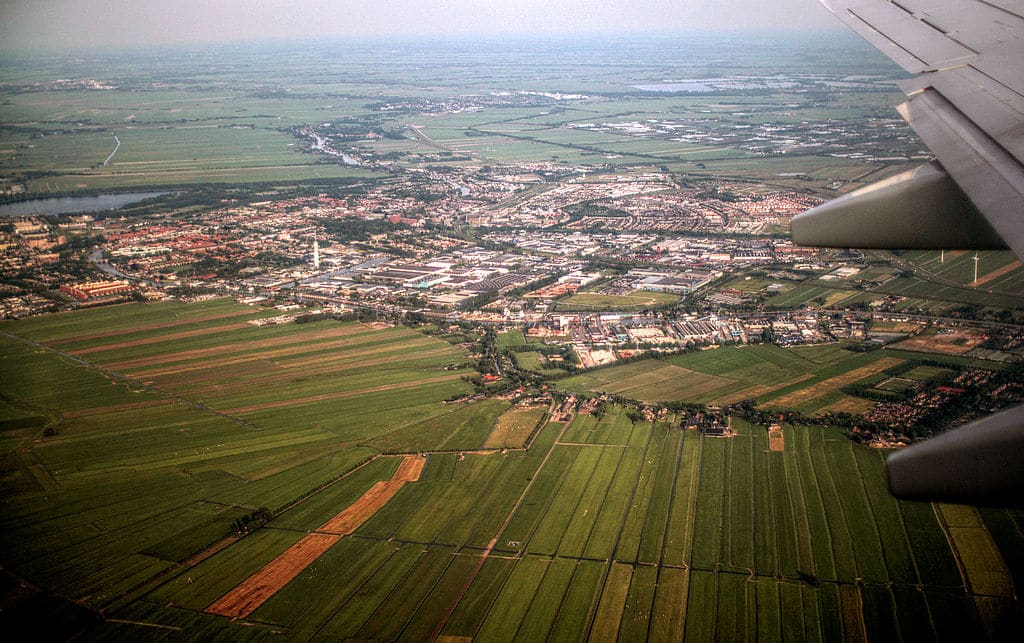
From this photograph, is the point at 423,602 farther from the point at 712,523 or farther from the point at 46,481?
the point at 46,481

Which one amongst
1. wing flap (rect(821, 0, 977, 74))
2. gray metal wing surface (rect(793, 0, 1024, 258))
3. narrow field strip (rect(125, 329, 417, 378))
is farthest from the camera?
narrow field strip (rect(125, 329, 417, 378))

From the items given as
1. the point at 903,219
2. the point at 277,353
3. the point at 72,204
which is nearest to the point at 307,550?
the point at 277,353

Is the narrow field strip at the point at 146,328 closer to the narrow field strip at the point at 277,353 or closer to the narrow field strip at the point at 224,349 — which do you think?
the narrow field strip at the point at 224,349

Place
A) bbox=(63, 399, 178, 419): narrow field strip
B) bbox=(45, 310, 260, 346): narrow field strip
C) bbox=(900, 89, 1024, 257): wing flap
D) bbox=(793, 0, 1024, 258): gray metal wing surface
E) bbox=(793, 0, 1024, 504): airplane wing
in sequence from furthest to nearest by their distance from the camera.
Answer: bbox=(45, 310, 260, 346): narrow field strip → bbox=(63, 399, 178, 419): narrow field strip → bbox=(793, 0, 1024, 258): gray metal wing surface → bbox=(900, 89, 1024, 257): wing flap → bbox=(793, 0, 1024, 504): airplane wing

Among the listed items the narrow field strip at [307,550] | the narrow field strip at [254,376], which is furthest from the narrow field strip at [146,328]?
the narrow field strip at [307,550]

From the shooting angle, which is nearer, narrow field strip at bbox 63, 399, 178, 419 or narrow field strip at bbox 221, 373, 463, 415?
narrow field strip at bbox 63, 399, 178, 419

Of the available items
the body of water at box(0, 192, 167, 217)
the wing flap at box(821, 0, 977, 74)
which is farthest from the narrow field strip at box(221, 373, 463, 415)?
the body of water at box(0, 192, 167, 217)

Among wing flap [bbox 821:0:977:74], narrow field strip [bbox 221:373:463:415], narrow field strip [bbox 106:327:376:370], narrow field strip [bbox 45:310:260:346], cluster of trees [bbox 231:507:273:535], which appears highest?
wing flap [bbox 821:0:977:74]

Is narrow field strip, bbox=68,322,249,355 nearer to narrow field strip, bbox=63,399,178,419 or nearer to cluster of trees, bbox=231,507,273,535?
narrow field strip, bbox=63,399,178,419
